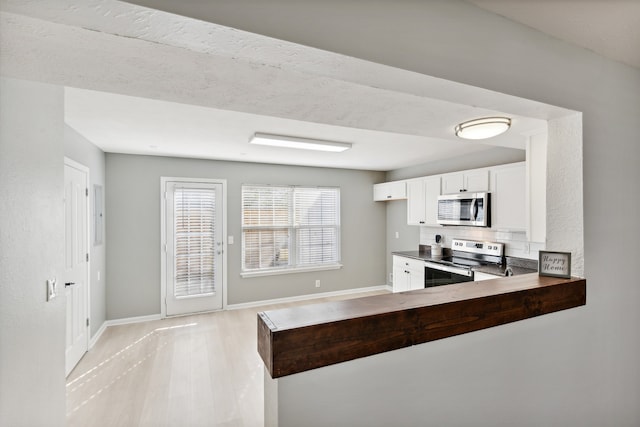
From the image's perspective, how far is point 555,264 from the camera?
61.5 inches

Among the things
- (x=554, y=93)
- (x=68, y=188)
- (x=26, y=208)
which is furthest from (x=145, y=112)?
(x=554, y=93)

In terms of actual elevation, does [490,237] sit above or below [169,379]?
above

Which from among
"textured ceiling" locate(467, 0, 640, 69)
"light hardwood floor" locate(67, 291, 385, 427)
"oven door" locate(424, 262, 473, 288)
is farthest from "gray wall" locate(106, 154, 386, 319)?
"textured ceiling" locate(467, 0, 640, 69)

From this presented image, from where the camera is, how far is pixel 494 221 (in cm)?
358

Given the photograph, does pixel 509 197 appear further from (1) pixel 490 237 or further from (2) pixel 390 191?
(2) pixel 390 191

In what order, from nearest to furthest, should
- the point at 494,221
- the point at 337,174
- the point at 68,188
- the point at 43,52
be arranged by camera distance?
the point at 43,52
the point at 68,188
the point at 494,221
the point at 337,174

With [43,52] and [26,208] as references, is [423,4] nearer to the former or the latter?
[43,52]

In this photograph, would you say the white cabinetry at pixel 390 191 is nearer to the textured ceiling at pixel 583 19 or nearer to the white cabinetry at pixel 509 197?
the white cabinetry at pixel 509 197

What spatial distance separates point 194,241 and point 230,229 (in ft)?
1.85

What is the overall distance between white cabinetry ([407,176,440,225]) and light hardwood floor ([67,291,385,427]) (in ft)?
9.96

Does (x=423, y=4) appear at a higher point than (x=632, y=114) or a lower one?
higher

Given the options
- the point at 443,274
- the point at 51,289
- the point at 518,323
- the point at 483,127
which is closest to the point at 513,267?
the point at 443,274

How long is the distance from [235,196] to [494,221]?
12.3ft

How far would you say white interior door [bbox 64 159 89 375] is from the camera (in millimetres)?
2789
